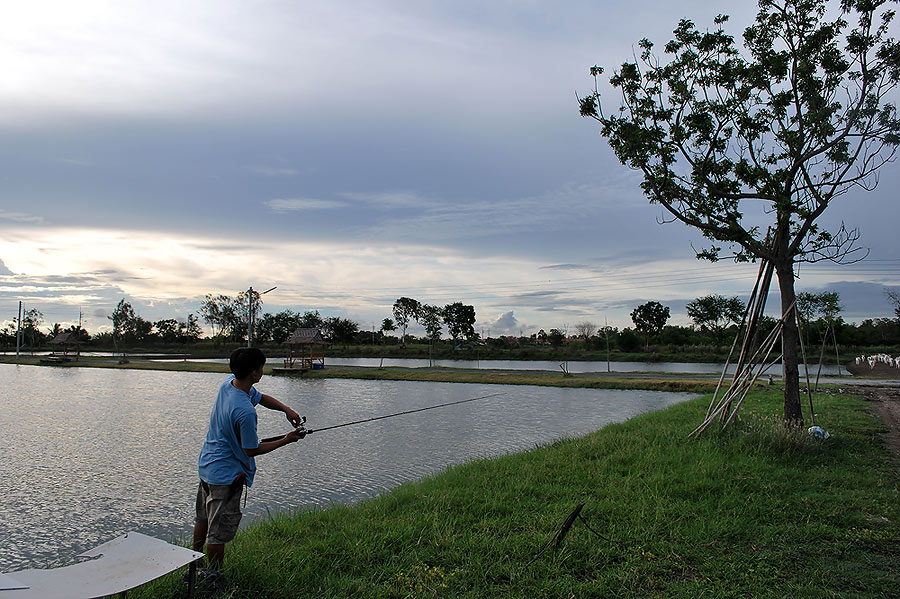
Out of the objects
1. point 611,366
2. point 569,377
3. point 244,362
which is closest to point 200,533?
point 244,362

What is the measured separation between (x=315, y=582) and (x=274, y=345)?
77.5 metres

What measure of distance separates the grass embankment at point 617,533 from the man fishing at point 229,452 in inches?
12.5

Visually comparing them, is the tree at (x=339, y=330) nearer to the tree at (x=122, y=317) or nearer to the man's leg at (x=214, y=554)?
the tree at (x=122, y=317)

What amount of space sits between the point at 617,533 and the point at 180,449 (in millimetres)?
9387

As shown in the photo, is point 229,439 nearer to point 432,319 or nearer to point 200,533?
point 200,533

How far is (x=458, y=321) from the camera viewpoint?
86.1 metres

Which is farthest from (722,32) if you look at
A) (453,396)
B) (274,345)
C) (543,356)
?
(274,345)

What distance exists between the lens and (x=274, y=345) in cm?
7775

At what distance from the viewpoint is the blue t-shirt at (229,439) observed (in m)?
3.50

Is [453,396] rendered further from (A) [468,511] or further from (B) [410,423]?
(A) [468,511]

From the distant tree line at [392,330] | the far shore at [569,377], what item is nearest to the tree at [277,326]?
the distant tree line at [392,330]

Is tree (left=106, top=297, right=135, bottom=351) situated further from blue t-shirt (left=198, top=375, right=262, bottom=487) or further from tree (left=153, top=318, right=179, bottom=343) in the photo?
blue t-shirt (left=198, top=375, right=262, bottom=487)

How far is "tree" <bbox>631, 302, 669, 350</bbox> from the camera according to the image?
234ft

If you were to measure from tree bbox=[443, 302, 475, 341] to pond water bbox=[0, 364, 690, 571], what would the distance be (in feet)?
203
